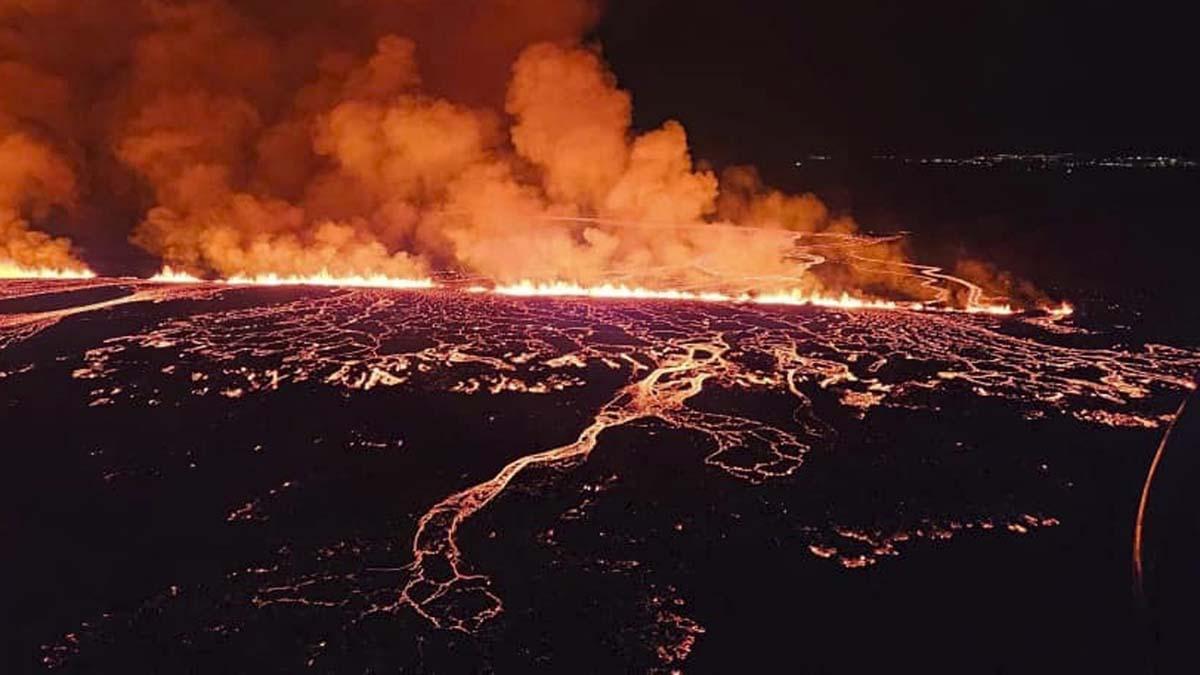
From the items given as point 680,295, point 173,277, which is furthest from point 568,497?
point 173,277

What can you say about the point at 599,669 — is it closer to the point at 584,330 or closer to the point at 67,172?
the point at 584,330

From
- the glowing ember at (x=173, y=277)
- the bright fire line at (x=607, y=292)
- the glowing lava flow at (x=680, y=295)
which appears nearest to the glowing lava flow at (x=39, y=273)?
the glowing ember at (x=173, y=277)

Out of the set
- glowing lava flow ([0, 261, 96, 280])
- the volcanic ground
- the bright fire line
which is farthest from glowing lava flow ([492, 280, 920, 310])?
glowing lava flow ([0, 261, 96, 280])

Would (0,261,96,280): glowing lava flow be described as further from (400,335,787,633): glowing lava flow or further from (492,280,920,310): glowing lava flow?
(400,335,787,633): glowing lava flow

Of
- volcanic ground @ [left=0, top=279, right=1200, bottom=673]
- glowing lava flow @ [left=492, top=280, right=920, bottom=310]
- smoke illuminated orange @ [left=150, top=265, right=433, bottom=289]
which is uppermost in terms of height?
smoke illuminated orange @ [left=150, top=265, right=433, bottom=289]

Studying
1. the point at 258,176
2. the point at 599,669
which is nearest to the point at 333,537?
the point at 599,669

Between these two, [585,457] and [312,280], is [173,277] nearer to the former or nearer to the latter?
[312,280]

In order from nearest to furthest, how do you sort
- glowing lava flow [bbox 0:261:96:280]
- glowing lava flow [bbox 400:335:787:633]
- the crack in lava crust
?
1. glowing lava flow [bbox 400:335:787:633]
2. the crack in lava crust
3. glowing lava flow [bbox 0:261:96:280]
